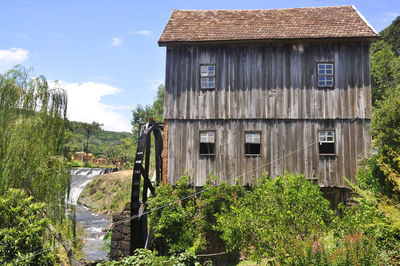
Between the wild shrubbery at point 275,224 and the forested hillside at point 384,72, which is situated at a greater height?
the forested hillside at point 384,72

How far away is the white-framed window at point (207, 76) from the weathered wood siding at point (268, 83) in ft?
0.64

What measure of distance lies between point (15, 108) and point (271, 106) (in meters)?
9.67

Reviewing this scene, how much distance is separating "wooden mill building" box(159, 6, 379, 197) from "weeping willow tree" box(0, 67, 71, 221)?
480 cm

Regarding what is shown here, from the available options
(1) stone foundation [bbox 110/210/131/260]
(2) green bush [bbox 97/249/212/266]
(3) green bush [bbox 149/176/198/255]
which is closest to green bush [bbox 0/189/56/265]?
(2) green bush [bbox 97/249/212/266]

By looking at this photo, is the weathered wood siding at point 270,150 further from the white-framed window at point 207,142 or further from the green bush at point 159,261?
the green bush at point 159,261

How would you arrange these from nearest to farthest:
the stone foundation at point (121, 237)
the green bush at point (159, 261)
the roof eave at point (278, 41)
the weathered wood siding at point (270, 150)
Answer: the green bush at point (159, 261) < the stone foundation at point (121, 237) < the roof eave at point (278, 41) < the weathered wood siding at point (270, 150)

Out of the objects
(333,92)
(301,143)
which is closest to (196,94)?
(301,143)

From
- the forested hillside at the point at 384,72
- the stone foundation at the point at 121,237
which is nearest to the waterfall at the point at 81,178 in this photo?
the stone foundation at the point at 121,237

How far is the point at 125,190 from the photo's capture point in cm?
Answer: 2842

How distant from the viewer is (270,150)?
13.1 m

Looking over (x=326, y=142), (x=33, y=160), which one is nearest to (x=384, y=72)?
(x=326, y=142)

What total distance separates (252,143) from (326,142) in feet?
10.3

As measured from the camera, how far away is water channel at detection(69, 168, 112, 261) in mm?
16562

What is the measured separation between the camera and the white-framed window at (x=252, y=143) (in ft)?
43.2
